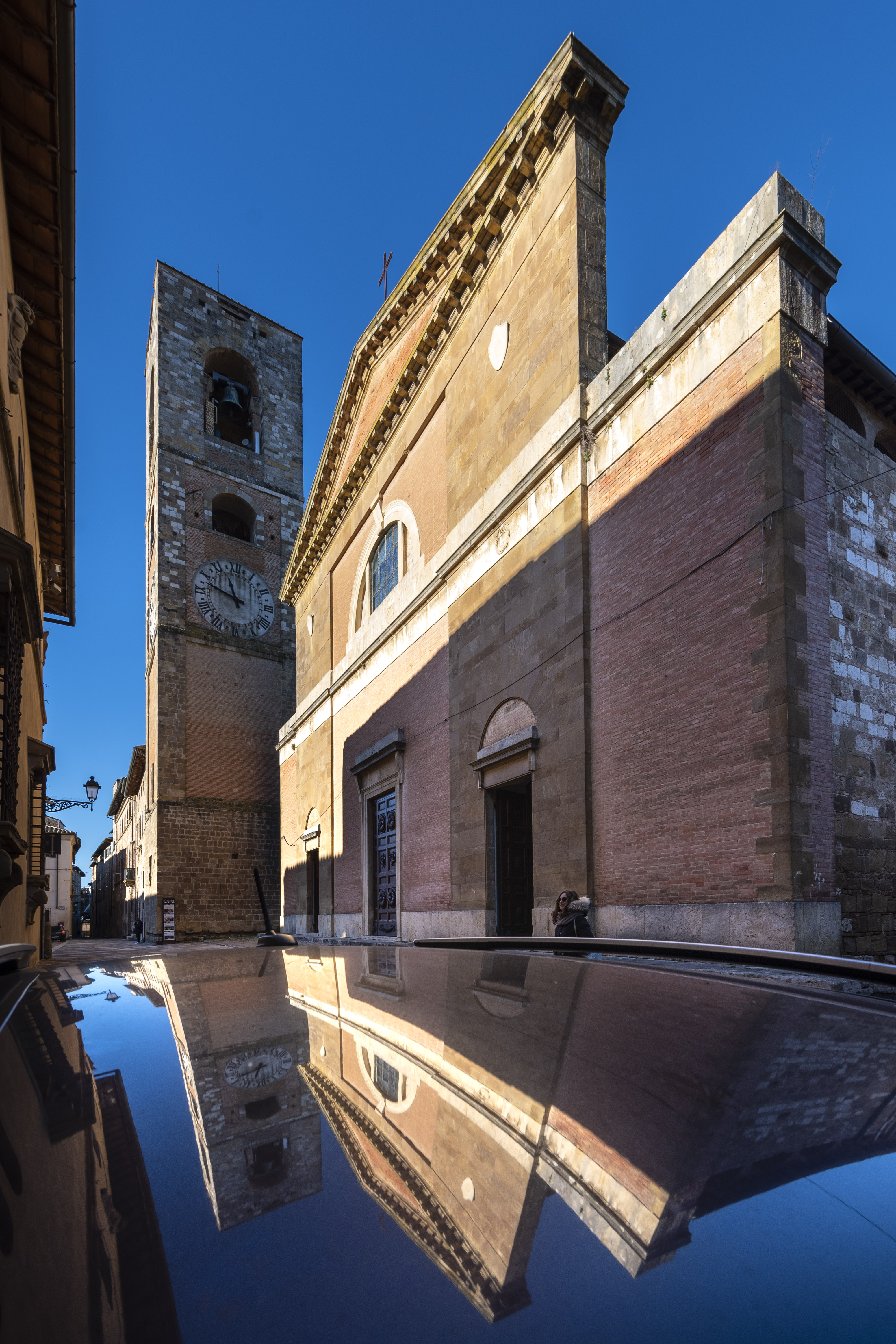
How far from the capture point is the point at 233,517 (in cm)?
2897

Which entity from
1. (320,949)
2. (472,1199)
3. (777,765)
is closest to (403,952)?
(320,949)

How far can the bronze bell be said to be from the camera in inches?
1110

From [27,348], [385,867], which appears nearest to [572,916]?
[385,867]

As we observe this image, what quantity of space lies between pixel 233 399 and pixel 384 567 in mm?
14310

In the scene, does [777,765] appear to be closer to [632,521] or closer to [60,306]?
[632,521]

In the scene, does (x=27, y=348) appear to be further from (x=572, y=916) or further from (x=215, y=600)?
(x=215, y=600)

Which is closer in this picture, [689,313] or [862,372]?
[689,313]

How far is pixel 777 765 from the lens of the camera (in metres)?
7.00

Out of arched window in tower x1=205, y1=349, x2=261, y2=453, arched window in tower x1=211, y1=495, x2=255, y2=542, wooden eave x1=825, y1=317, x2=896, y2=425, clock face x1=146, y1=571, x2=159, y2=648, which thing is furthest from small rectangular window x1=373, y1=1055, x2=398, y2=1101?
arched window in tower x1=205, y1=349, x2=261, y2=453

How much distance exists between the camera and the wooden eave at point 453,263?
34.9ft

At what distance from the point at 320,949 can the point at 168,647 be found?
23.3m

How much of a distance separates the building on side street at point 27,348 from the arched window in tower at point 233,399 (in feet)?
59.9

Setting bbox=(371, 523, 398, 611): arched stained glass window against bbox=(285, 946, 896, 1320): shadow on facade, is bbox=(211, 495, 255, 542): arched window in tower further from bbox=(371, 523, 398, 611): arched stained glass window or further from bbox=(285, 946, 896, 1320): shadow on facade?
bbox=(285, 946, 896, 1320): shadow on facade

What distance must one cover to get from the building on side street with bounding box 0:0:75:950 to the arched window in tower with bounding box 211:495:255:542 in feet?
55.1
